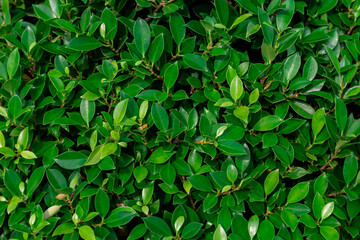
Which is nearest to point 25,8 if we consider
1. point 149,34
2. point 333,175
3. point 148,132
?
point 149,34

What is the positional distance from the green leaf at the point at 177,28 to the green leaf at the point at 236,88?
1.22ft

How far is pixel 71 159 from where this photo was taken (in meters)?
1.59

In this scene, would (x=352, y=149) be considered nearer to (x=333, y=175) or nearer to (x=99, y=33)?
(x=333, y=175)

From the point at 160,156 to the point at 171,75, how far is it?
0.36 m

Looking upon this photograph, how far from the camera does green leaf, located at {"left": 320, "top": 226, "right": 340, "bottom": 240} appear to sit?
1.51 m

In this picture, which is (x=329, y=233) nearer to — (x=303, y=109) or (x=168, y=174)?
(x=303, y=109)

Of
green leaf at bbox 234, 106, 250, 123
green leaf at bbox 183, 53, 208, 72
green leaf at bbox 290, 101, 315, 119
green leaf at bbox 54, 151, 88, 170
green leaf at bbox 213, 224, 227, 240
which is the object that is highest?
green leaf at bbox 183, 53, 208, 72

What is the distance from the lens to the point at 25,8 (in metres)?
2.28

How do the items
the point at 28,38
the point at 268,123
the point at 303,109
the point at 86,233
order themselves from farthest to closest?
the point at 28,38
the point at 303,109
the point at 268,123
the point at 86,233

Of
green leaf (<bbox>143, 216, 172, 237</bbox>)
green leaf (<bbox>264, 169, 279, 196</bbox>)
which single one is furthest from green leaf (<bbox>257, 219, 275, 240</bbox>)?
green leaf (<bbox>143, 216, 172, 237</bbox>)

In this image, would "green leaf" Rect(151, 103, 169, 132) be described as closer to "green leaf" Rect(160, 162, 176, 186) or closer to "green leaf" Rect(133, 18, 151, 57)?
"green leaf" Rect(160, 162, 176, 186)

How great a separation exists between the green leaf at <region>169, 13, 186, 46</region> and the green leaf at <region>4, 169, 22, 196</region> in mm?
959

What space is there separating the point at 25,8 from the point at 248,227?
1.82 meters

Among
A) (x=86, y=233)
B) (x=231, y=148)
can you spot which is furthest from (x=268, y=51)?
(x=86, y=233)
